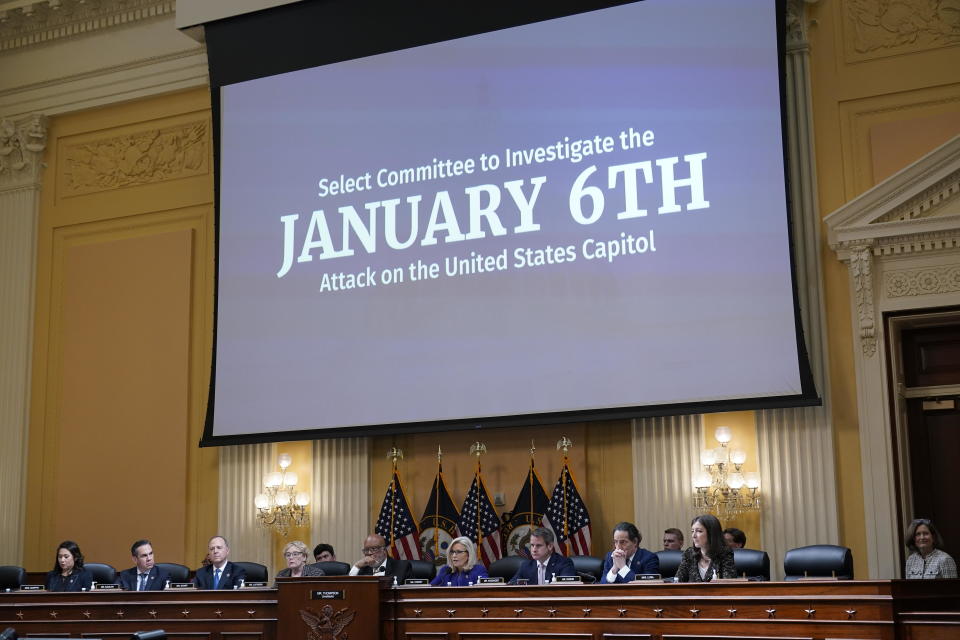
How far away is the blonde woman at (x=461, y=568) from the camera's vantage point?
802 cm

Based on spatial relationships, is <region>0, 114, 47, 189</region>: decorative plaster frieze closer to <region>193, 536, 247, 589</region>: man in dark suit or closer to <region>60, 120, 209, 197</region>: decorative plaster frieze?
<region>60, 120, 209, 197</region>: decorative plaster frieze

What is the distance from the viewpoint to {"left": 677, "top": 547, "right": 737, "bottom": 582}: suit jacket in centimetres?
690

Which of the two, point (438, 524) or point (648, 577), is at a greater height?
point (438, 524)

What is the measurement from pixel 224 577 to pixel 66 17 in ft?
21.6

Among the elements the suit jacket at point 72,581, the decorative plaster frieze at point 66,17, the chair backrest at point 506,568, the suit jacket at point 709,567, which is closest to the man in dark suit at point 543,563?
the chair backrest at point 506,568

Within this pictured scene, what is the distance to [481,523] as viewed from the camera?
9.66m

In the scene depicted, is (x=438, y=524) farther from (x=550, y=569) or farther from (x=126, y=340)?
(x=126, y=340)

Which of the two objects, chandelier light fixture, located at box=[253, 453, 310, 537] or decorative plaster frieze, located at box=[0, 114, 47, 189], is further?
decorative plaster frieze, located at box=[0, 114, 47, 189]

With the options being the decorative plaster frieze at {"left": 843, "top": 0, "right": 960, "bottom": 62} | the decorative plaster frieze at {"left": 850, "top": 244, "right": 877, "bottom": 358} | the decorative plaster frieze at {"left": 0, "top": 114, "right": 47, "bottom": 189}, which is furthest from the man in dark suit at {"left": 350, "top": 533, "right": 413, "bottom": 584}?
the decorative plaster frieze at {"left": 0, "top": 114, "right": 47, "bottom": 189}

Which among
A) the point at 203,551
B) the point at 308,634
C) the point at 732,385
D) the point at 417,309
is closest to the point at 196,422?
the point at 203,551

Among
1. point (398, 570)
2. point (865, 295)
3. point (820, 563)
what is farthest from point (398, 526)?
point (865, 295)

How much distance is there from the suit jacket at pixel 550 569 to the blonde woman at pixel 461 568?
318mm

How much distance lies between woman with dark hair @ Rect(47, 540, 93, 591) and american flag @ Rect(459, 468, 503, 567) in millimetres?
2887

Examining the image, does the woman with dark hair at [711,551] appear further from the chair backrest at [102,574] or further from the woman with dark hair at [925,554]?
the chair backrest at [102,574]
